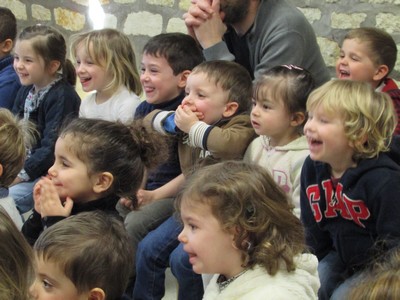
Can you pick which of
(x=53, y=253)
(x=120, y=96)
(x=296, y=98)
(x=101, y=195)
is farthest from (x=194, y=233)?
(x=120, y=96)

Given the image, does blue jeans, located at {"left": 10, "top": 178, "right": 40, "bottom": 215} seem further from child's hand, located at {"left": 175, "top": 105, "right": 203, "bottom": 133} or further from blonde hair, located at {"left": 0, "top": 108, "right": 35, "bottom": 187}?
child's hand, located at {"left": 175, "top": 105, "right": 203, "bottom": 133}

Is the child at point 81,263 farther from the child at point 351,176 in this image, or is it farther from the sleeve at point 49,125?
the sleeve at point 49,125

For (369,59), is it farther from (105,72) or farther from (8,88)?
(8,88)

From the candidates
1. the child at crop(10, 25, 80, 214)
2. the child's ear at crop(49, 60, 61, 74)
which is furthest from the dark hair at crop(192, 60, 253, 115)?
the child's ear at crop(49, 60, 61, 74)

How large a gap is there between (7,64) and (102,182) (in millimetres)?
1871

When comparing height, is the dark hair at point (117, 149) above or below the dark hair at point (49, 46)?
above

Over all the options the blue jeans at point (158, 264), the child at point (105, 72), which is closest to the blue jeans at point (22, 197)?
the child at point (105, 72)

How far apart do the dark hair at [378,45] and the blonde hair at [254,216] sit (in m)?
1.26

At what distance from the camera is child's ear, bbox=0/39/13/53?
3826mm

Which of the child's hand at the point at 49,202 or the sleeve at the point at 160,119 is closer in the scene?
the child's hand at the point at 49,202

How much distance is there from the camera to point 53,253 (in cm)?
162

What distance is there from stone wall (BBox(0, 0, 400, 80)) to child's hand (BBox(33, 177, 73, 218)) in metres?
2.00

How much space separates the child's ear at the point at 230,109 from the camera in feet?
8.24

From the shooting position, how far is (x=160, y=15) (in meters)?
4.38
